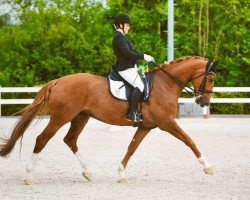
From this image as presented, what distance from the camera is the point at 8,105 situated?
31812 millimetres

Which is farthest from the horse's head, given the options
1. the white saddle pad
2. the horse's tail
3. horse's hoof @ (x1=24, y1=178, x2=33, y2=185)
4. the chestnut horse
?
horse's hoof @ (x1=24, y1=178, x2=33, y2=185)

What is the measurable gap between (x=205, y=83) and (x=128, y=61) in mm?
1201

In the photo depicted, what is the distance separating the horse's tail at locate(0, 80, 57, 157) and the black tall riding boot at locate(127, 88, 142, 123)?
1.21 m

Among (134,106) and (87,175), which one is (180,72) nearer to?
(134,106)

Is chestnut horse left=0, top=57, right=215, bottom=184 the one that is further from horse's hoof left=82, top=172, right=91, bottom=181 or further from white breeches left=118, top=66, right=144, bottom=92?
white breeches left=118, top=66, right=144, bottom=92

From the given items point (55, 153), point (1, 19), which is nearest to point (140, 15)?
point (1, 19)

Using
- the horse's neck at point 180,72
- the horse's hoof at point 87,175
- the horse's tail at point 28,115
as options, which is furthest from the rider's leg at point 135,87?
the horse's tail at point 28,115

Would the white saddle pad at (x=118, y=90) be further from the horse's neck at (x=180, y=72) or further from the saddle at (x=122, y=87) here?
the horse's neck at (x=180, y=72)

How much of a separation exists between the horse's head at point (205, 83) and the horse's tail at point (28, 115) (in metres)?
2.11

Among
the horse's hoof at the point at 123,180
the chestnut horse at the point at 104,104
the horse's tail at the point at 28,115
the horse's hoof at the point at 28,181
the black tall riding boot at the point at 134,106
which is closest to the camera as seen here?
the horse's hoof at the point at 28,181

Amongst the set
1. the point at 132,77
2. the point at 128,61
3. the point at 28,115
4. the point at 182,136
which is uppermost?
the point at 128,61

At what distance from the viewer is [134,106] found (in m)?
11.4

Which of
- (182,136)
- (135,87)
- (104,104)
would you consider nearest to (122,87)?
(135,87)

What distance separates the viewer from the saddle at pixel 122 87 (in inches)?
456
